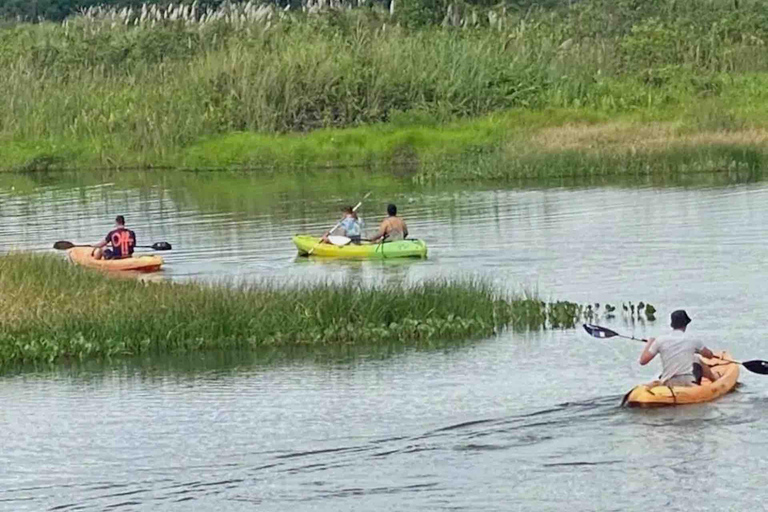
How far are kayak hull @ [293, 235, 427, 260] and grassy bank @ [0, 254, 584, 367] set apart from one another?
6.97 meters

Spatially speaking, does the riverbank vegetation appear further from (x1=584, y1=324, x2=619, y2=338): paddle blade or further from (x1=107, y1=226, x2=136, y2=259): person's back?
(x1=584, y1=324, x2=619, y2=338): paddle blade

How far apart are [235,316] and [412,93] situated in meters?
27.1

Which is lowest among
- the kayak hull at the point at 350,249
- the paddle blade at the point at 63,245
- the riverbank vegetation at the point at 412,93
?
the kayak hull at the point at 350,249

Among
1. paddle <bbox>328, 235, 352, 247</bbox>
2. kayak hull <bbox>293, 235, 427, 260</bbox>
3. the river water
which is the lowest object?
the river water

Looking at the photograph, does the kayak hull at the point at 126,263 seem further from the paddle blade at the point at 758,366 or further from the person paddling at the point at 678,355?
the paddle blade at the point at 758,366

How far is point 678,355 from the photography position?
798 inches

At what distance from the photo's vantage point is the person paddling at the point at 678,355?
66.3 ft

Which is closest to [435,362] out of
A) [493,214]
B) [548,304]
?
[548,304]

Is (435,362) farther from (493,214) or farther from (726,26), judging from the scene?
(726,26)

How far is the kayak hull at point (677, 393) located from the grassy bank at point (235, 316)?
4920 millimetres

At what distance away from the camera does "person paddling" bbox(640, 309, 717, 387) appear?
20.2 m

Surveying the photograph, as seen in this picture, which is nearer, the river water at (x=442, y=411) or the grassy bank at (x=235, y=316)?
the river water at (x=442, y=411)

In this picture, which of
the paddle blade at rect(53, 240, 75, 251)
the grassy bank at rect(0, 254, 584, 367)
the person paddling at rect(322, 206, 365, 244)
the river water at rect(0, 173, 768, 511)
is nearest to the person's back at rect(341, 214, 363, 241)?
the person paddling at rect(322, 206, 365, 244)

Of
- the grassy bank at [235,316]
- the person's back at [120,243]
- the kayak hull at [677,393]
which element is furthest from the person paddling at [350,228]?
the kayak hull at [677,393]
